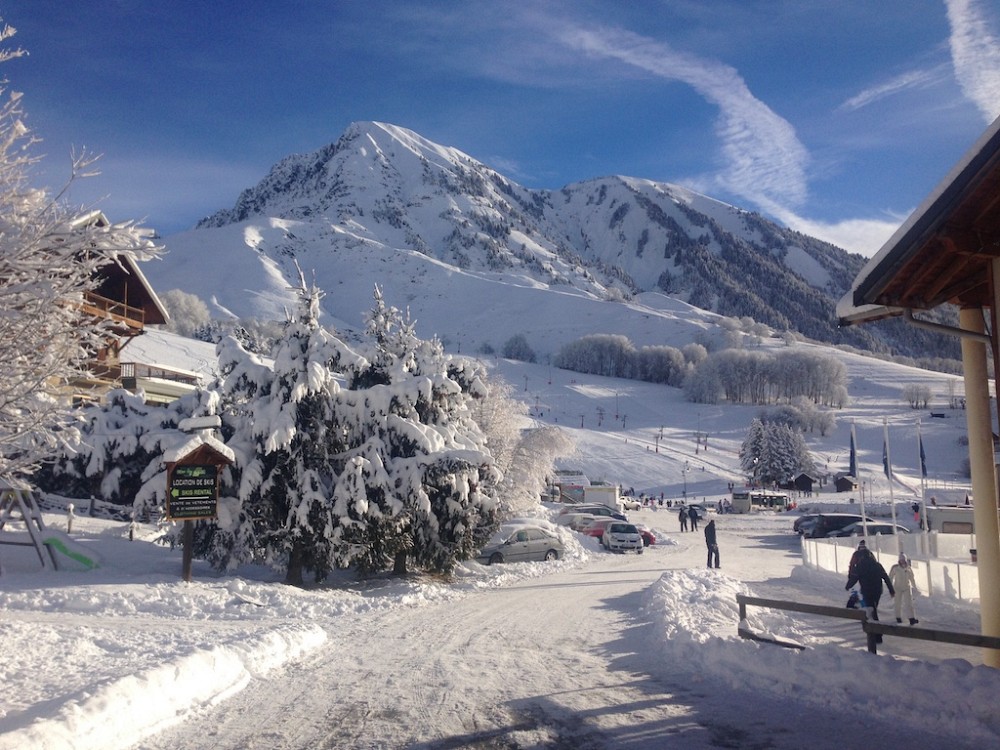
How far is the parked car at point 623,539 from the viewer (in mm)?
32062

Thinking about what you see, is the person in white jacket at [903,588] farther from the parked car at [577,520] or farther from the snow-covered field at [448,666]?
the parked car at [577,520]

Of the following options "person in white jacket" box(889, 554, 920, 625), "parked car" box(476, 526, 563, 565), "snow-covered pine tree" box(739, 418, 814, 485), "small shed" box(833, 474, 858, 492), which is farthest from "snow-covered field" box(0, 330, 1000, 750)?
"snow-covered pine tree" box(739, 418, 814, 485)

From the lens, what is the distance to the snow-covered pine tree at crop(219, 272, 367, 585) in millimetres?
17266

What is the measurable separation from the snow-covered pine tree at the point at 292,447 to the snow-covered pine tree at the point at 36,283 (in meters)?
9.75

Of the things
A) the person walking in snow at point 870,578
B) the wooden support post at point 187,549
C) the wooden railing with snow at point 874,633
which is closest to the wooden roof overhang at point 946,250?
the wooden railing with snow at point 874,633

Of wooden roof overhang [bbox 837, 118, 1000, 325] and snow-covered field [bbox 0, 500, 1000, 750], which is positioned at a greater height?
wooden roof overhang [bbox 837, 118, 1000, 325]

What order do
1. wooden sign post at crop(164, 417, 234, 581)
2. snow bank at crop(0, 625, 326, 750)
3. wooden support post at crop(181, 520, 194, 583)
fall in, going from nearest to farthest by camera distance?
1. snow bank at crop(0, 625, 326, 750)
2. wooden support post at crop(181, 520, 194, 583)
3. wooden sign post at crop(164, 417, 234, 581)

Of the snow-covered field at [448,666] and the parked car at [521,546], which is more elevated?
the parked car at [521,546]

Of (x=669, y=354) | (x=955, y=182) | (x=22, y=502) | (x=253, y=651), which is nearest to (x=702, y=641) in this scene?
(x=253, y=651)

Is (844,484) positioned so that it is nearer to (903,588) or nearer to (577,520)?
(577,520)

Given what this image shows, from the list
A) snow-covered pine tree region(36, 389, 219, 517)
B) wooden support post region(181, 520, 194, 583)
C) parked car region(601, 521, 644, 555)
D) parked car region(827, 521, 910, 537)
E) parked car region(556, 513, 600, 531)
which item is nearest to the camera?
wooden support post region(181, 520, 194, 583)

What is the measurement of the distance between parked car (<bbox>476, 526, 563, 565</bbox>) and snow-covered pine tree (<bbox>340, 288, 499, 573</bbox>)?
10.1ft

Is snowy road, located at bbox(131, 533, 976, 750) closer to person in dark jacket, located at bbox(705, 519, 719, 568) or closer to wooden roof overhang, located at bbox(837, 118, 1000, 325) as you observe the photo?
wooden roof overhang, located at bbox(837, 118, 1000, 325)

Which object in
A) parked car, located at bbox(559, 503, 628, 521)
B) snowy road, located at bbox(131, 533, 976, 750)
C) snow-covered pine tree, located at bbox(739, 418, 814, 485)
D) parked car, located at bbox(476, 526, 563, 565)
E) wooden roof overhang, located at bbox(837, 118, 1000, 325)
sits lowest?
snowy road, located at bbox(131, 533, 976, 750)
